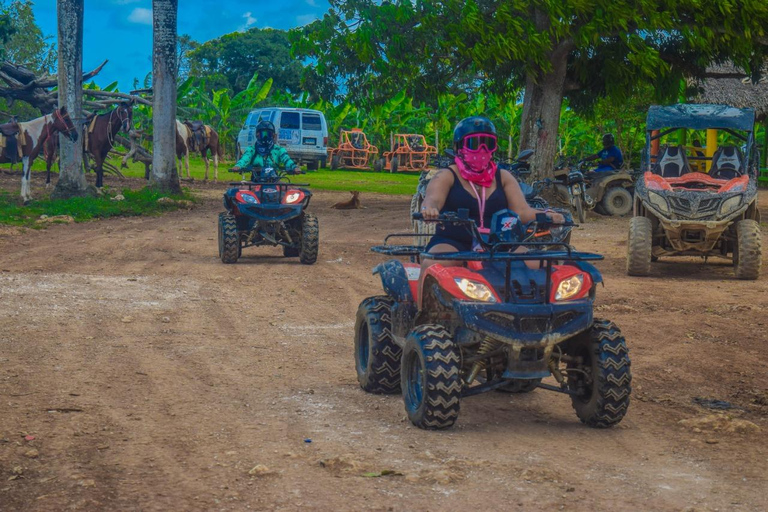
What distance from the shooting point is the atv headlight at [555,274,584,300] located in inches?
243

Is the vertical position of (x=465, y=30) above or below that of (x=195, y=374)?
above

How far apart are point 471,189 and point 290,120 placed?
30702mm

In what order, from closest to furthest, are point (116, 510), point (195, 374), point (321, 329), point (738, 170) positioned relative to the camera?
1. point (116, 510)
2. point (195, 374)
3. point (321, 329)
4. point (738, 170)

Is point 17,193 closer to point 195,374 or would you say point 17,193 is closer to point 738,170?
point 738,170

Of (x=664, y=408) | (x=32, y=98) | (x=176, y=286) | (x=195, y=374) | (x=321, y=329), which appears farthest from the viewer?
(x=32, y=98)

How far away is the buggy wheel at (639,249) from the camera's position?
1367 centimetres

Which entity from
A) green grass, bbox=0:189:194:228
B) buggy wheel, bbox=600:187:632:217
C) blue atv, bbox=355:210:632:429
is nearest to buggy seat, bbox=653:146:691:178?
buggy wheel, bbox=600:187:632:217

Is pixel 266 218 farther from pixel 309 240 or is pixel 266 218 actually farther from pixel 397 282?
pixel 397 282

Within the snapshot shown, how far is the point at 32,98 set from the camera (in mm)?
30125

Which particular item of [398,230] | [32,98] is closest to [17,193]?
[32,98]

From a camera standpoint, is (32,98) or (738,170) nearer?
(738,170)

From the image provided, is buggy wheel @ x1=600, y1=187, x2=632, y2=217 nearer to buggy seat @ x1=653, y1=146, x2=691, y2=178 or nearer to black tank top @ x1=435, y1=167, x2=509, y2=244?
buggy seat @ x1=653, y1=146, x2=691, y2=178

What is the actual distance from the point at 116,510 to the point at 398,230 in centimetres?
1439

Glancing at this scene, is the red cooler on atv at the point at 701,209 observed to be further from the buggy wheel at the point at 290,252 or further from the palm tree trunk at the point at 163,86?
the palm tree trunk at the point at 163,86
